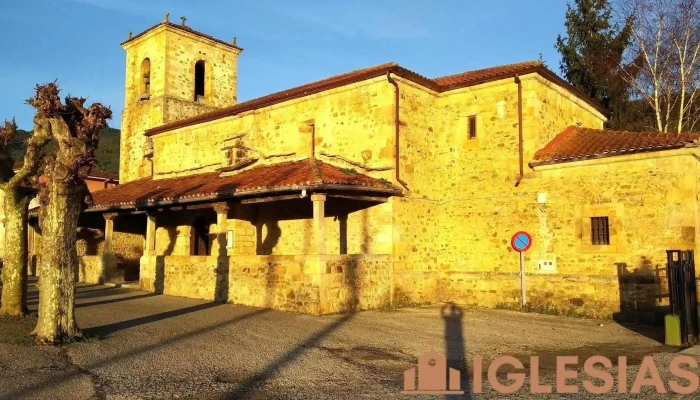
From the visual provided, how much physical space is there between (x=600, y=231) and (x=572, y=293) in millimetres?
1529

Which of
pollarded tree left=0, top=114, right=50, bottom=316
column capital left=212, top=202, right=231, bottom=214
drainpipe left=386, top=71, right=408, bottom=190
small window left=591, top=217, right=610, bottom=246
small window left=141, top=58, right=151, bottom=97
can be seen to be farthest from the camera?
small window left=141, top=58, right=151, bottom=97

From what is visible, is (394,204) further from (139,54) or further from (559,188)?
(139,54)

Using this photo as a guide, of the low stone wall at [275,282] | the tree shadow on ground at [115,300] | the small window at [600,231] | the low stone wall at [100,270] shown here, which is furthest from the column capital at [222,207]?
the small window at [600,231]

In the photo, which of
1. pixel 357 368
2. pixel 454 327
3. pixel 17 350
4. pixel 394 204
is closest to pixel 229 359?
pixel 357 368

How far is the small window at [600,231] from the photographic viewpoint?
13258mm

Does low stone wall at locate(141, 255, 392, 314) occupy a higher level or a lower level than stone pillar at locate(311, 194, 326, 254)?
lower

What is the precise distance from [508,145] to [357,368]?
898cm

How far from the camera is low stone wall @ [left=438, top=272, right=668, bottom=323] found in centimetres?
1243

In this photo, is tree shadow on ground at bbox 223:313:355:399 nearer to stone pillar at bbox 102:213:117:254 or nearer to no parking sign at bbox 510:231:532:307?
no parking sign at bbox 510:231:532:307

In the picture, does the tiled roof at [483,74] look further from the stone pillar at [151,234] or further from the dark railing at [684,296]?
the stone pillar at [151,234]

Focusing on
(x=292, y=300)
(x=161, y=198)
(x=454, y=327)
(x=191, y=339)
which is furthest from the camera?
(x=161, y=198)

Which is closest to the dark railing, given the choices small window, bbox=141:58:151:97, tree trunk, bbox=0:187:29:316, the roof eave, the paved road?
the paved road

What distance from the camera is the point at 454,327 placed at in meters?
11.3

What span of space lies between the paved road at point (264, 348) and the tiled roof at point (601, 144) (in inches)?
146
